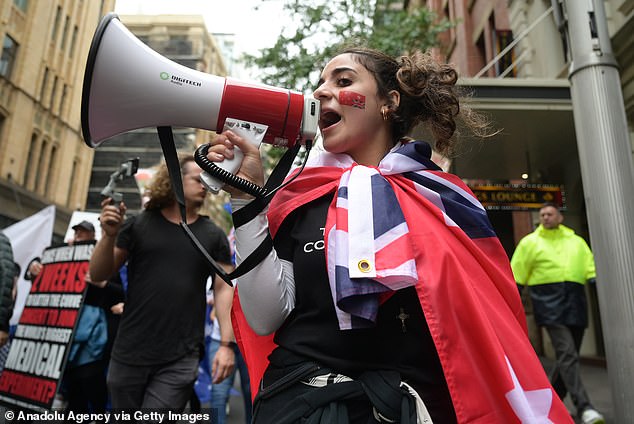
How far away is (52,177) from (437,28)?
10739mm

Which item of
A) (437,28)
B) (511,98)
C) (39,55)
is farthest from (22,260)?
(437,28)

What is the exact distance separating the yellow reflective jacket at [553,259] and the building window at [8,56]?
5.12m

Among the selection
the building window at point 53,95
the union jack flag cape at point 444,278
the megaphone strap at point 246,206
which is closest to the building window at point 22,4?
the building window at point 53,95

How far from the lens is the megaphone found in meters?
1.42

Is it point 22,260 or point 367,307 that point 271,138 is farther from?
point 22,260

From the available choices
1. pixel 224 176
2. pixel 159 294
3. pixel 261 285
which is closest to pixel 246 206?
pixel 224 176

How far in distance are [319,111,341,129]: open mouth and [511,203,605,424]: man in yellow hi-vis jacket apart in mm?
4096

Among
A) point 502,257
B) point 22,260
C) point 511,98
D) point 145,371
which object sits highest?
point 511,98

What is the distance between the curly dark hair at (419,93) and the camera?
1.70m

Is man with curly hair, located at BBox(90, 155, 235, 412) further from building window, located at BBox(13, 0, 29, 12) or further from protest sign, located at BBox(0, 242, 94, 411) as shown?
building window, located at BBox(13, 0, 29, 12)

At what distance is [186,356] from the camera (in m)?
2.90

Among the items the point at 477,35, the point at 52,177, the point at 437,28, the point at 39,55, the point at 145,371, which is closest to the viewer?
the point at 145,371

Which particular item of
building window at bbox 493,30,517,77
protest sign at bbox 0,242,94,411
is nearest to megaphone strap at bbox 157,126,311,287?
protest sign at bbox 0,242,94,411

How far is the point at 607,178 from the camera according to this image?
321cm
